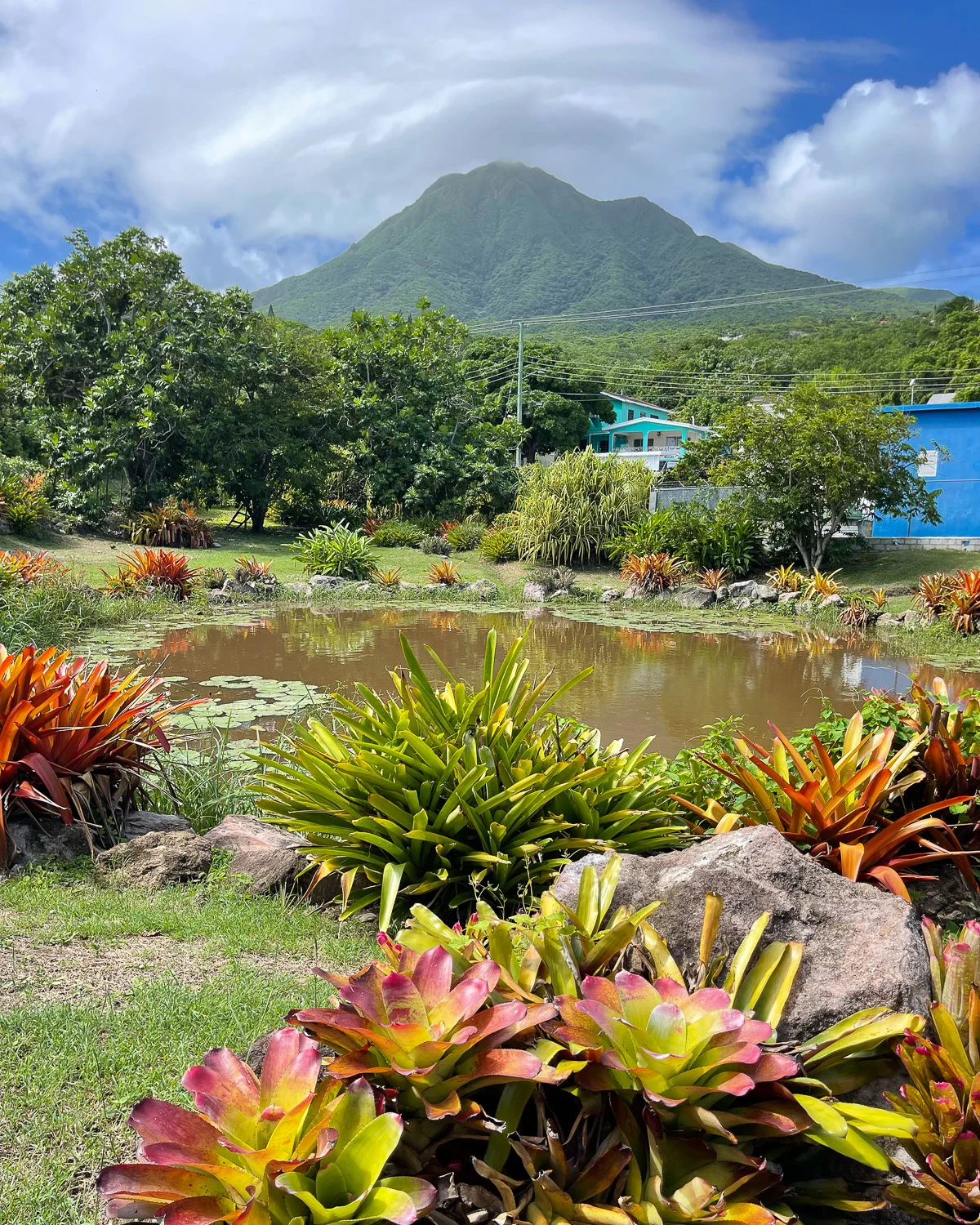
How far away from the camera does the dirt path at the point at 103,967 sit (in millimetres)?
2393

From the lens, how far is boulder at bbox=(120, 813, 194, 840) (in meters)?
3.99

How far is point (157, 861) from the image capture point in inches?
137

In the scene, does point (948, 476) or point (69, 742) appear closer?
point (69, 742)

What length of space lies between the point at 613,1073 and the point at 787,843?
982mm

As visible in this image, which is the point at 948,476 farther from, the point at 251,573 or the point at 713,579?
the point at 251,573

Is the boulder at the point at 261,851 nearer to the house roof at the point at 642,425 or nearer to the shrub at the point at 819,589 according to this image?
the shrub at the point at 819,589

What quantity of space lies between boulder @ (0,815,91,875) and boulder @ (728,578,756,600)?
1456cm

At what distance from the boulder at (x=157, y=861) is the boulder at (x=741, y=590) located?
14455mm

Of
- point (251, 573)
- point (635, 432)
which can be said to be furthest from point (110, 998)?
point (635, 432)

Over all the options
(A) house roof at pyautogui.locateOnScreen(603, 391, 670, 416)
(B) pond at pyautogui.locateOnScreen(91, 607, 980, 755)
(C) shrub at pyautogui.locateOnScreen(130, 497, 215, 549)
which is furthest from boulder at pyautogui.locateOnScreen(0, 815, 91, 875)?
(A) house roof at pyautogui.locateOnScreen(603, 391, 670, 416)

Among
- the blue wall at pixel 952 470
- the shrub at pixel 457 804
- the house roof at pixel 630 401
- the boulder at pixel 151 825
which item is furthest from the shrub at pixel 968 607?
the house roof at pixel 630 401

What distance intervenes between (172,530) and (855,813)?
726 inches

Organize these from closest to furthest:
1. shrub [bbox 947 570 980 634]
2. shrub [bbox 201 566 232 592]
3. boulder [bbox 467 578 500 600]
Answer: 1. shrub [bbox 947 570 980 634]
2. shrub [bbox 201 566 232 592]
3. boulder [bbox 467 578 500 600]

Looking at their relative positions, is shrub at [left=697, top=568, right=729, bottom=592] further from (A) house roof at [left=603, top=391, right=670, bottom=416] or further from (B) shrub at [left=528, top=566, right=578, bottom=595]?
(A) house roof at [left=603, top=391, right=670, bottom=416]
